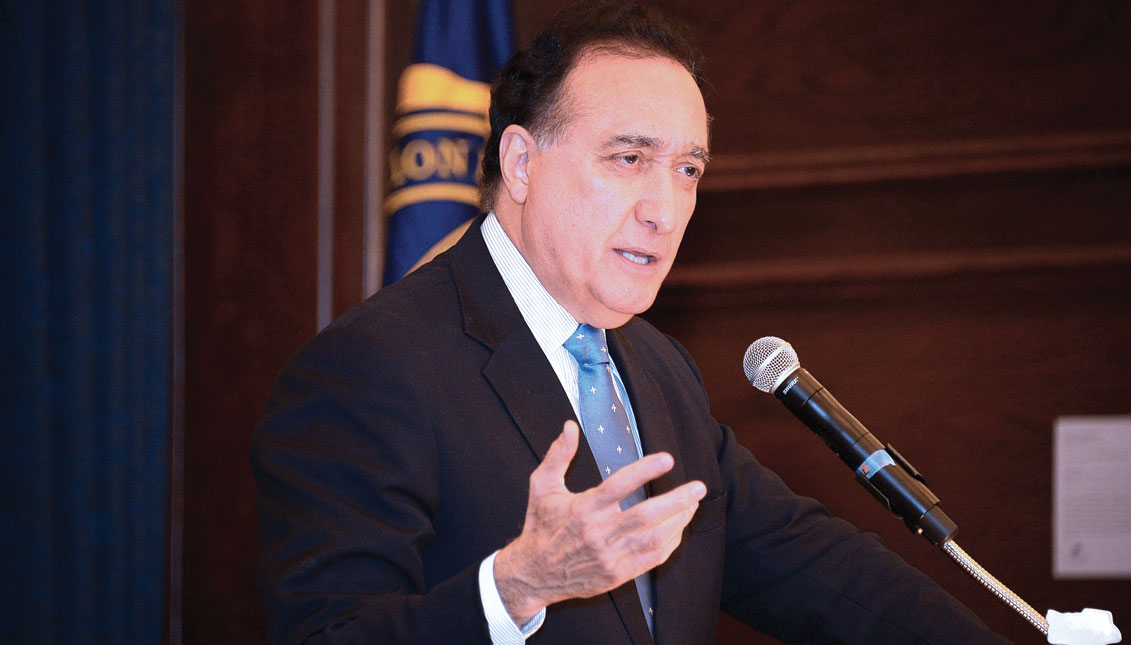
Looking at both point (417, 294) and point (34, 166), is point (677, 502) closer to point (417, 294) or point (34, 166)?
point (417, 294)

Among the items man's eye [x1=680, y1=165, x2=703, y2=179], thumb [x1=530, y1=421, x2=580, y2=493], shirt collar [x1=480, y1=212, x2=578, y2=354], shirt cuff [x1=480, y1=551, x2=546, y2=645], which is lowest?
shirt cuff [x1=480, y1=551, x2=546, y2=645]

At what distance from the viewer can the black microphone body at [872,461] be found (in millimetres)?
1249

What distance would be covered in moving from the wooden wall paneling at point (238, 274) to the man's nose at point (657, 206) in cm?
155

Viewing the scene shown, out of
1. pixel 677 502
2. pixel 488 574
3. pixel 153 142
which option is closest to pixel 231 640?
pixel 153 142

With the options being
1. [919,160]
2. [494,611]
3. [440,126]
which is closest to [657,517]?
[494,611]

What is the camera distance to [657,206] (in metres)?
1.49

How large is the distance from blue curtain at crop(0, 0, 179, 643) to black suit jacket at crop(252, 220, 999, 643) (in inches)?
61.1

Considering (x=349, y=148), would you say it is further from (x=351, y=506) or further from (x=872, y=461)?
(x=872, y=461)

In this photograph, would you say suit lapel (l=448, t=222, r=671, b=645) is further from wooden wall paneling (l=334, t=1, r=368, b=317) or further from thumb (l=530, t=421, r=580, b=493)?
wooden wall paneling (l=334, t=1, r=368, b=317)

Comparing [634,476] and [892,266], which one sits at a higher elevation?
[892,266]

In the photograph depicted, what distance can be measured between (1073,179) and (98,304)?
273 centimetres

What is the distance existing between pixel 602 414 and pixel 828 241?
1532 millimetres

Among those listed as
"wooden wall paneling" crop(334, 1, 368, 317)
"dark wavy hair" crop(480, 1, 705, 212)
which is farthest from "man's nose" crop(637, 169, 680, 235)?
"wooden wall paneling" crop(334, 1, 368, 317)

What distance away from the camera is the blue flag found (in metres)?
2.73
